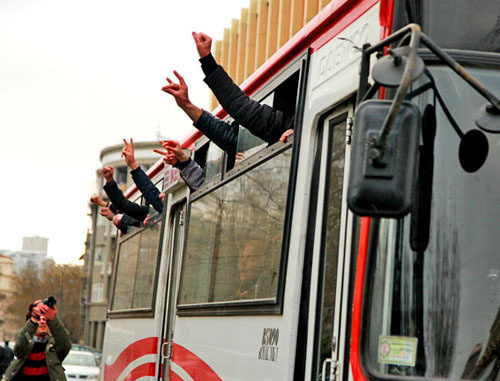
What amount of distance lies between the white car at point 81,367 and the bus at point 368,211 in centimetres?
1629

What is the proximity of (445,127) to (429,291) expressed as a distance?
2.22 ft

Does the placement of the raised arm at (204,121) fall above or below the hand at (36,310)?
above

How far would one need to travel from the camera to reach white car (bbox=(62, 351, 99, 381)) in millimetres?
21719

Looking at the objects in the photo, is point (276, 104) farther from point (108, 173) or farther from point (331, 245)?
point (108, 173)

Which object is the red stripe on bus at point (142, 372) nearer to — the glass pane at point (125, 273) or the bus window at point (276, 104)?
the glass pane at point (125, 273)

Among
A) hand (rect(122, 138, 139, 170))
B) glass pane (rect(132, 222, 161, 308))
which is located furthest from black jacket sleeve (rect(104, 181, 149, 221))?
hand (rect(122, 138, 139, 170))

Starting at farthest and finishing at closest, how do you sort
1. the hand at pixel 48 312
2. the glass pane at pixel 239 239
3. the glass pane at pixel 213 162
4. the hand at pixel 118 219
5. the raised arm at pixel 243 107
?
the hand at pixel 118 219 < the hand at pixel 48 312 < the glass pane at pixel 213 162 < the raised arm at pixel 243 107 < the glass pane at pixel 239 239

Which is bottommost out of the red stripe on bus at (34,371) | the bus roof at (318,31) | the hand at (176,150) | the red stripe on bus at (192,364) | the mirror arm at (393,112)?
the red stripe on bus at (34,371)

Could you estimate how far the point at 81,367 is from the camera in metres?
22.6

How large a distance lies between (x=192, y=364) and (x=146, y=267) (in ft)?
9.67

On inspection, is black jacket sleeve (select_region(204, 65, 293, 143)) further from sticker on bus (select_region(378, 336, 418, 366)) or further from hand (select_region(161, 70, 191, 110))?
sticker on bus (select_region(378, 336, 418, 366))

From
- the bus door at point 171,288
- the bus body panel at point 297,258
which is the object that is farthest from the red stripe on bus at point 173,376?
the bus body panel at point 297,258

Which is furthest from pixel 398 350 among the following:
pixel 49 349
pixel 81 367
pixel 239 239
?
pixel 81 367

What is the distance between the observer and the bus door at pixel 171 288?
7.59 metres
